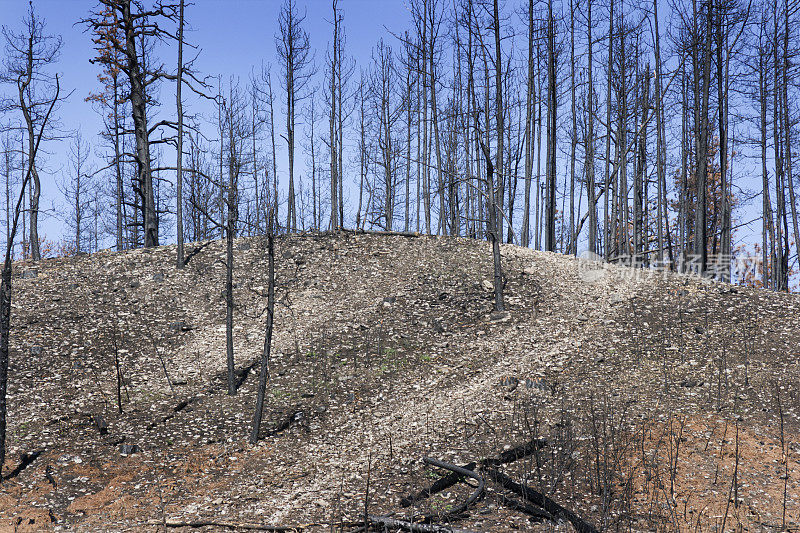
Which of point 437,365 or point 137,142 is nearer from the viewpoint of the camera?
point 437,365

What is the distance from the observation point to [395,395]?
10062 mm

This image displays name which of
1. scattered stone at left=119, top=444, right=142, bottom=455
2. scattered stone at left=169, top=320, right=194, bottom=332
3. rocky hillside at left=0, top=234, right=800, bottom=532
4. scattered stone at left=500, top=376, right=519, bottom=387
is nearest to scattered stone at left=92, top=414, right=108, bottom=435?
rocky hillside at left=0, top=234, right=800, bottom=532

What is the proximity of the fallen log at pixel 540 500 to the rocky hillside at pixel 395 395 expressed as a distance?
147 millimetres

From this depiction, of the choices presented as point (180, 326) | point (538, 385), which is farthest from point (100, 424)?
point (538, 385)

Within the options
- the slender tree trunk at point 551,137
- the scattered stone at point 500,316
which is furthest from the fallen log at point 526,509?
the slender tree trunk at point 551,137

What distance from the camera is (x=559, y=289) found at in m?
14.4

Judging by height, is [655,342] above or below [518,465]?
above

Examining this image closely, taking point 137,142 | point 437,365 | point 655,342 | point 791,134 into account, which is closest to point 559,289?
point 655,342

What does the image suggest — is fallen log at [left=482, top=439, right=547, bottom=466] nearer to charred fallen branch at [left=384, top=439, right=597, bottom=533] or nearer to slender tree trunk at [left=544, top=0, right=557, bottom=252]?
charred fallen branch at [left=384, top=439, right=597, bottom=533]

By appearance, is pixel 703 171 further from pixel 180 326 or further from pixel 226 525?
pixel 226 525

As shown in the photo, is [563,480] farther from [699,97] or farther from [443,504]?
[699,97]

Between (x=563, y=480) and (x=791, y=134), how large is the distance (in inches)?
832

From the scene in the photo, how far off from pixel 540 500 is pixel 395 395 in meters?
4.26

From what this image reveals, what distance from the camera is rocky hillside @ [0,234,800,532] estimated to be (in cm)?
671
